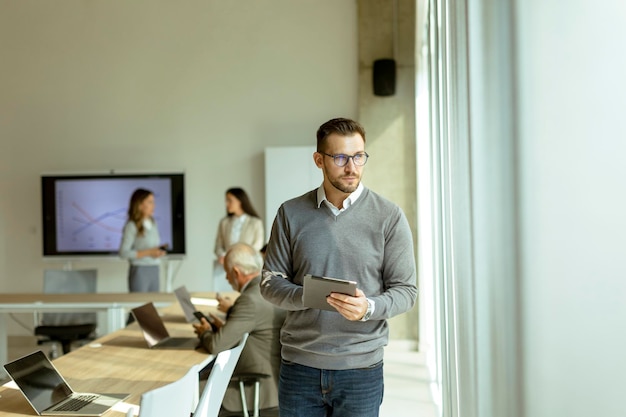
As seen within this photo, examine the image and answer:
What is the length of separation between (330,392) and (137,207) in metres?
5.93

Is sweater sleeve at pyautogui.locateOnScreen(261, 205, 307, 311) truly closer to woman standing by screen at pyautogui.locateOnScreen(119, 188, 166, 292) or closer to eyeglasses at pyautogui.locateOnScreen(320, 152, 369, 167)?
eyeglasses at pyautogui.locateOnScreen(320, 152, 369, 167)

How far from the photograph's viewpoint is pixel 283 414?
2.57 meters

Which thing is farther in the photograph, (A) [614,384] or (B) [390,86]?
(B) [390,86]

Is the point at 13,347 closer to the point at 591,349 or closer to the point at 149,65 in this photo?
the point at 149,65

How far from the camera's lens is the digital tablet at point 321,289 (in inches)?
90.2

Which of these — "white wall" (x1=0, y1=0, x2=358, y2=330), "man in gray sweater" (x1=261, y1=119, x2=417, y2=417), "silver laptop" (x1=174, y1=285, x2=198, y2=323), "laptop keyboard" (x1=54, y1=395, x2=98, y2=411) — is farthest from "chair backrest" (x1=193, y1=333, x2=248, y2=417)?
"white wall" (x1=0, y1=0, x2=358, y2=330)

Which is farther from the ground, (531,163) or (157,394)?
(531,163)

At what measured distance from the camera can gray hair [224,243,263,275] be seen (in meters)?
4.54

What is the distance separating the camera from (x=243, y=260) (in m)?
4.57

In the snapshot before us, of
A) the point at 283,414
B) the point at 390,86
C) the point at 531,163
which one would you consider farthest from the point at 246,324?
the point at 390,86

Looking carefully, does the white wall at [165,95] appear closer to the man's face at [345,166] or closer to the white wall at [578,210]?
the man's face at [345,166]

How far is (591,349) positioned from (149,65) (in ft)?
31.2

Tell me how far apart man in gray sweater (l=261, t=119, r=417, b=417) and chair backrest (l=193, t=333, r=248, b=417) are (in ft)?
1.07

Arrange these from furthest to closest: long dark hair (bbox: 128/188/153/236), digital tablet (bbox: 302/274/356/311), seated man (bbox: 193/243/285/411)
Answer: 1. long dark hair (bbox: 128/188/153/236)
2. seated man (bbox: 193/243/285/411)
3. digital tablet (bbox: 302/274/356/311)
